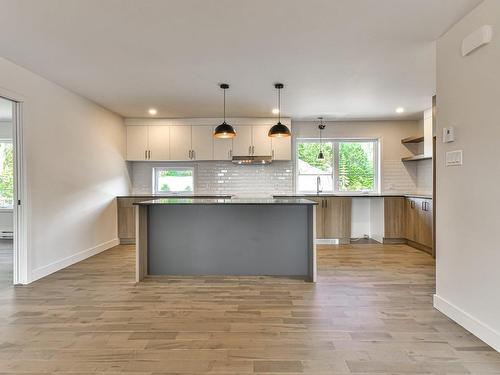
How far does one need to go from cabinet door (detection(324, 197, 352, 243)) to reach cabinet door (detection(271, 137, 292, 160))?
3.85 feet

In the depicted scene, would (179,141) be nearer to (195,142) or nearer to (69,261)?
(195,142)

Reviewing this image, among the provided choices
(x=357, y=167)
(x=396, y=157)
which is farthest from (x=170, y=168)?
(x=396, y=157)

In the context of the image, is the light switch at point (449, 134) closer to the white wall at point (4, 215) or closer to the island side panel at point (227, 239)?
the island side panel at point (227, 239)

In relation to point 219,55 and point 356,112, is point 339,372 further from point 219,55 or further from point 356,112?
point 356,112

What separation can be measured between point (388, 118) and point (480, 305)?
15.3ft

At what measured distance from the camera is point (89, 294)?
10.7 ft

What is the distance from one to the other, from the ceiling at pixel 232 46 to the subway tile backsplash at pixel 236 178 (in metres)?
1.84

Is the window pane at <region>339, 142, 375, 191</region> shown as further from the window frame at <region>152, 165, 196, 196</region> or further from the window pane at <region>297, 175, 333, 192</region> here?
the window frame at <region>152, 165, 196, 196</region>

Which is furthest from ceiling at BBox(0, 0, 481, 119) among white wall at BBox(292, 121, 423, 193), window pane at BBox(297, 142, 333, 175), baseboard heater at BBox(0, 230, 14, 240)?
baseboard heater at BBox(0, 230, 14, 240)

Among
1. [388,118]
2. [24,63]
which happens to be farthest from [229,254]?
[388,118]

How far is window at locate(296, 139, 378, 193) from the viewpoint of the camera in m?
6.59

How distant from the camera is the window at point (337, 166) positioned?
21.6 feet

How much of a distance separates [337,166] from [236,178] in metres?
2.14

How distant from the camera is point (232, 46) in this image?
9.99 feet
